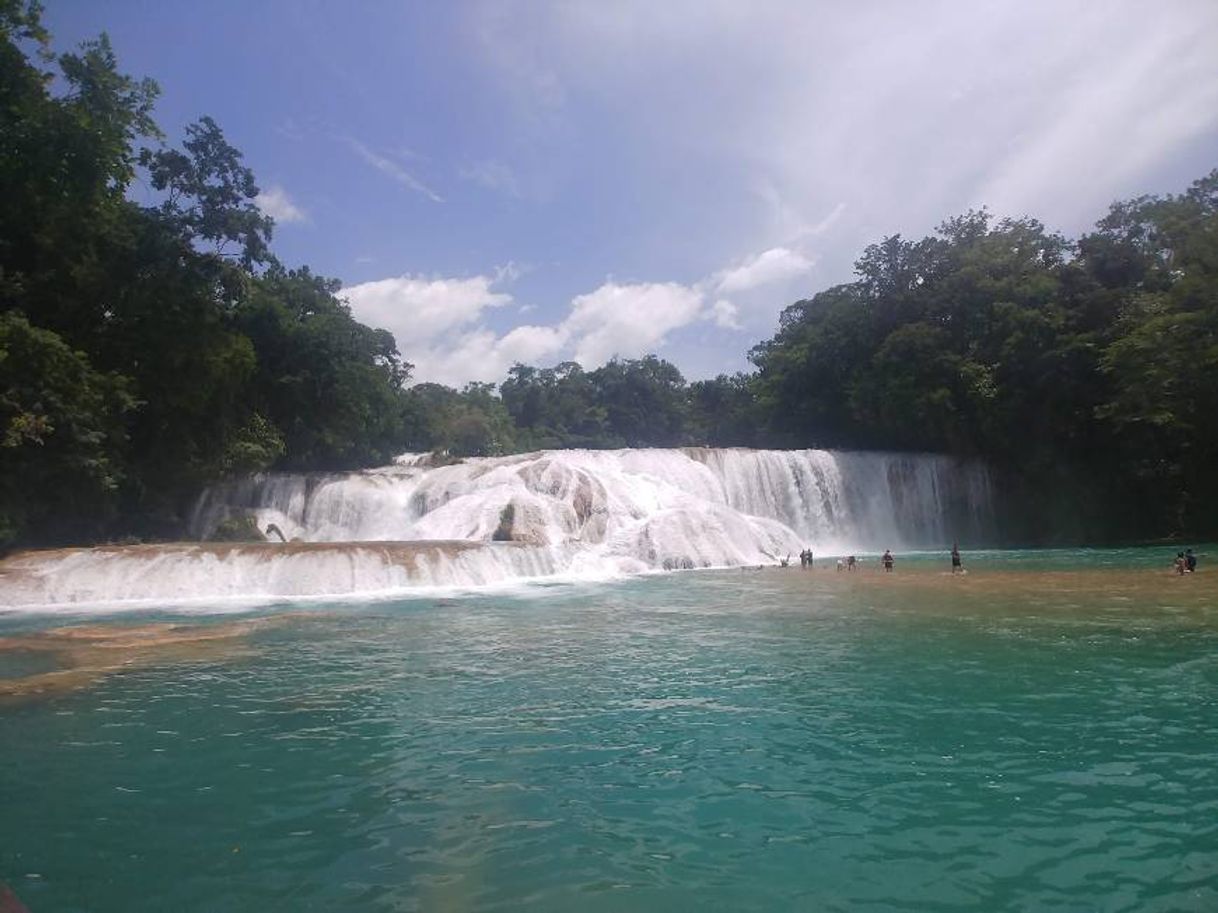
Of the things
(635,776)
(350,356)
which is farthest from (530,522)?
(635,776)

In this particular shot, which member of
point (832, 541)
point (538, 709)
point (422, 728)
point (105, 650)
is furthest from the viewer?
point (832, 541)

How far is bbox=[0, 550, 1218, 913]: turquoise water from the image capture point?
461cm

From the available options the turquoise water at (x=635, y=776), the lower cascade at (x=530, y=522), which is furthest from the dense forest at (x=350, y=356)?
the turquoise water at (x=635, y=776)

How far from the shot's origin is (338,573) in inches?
773

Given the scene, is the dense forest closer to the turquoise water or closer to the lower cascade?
the lower cascade

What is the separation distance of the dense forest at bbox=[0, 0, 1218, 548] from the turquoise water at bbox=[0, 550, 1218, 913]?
1611 cm

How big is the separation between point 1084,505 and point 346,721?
1501 inches

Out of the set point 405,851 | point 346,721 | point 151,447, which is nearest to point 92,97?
point 151,447

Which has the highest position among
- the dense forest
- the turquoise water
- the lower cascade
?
the dense forest

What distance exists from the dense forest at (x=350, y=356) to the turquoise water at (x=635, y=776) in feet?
52.9

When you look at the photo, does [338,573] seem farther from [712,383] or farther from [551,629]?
[712,383]

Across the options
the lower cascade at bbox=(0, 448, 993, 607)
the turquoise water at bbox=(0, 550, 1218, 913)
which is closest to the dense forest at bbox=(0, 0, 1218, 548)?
the lower cascade at bbox=(0, 448, 993, 607)

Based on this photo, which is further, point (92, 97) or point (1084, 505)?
point (1084, 505)

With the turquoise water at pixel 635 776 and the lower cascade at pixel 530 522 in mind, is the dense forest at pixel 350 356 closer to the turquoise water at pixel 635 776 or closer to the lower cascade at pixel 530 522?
the lower cascade at pixel 530 522
